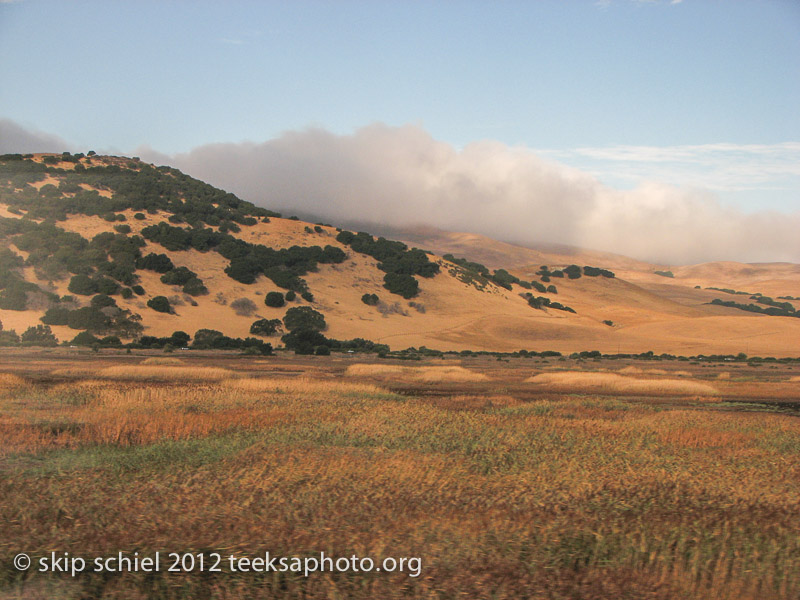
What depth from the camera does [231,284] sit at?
9206 centimetres

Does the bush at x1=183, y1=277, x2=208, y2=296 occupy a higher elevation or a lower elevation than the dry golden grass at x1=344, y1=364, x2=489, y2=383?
higher

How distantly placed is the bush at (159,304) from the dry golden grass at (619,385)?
173ft

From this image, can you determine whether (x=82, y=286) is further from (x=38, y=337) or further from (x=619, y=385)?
(x=619, y=385)

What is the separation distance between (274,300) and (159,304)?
50.1 feet

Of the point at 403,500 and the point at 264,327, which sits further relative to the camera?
the point at 264,327

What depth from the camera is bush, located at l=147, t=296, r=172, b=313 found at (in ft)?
256

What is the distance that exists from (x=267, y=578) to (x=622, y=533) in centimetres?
476

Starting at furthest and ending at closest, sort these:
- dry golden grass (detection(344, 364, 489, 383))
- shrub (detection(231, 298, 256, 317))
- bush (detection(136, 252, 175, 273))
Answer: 1. bush (detection(136, 252, 175, 273))
2. shrub (detection(231, 298, 256, 317))
3. dry golden grass (detection(344, 364, 489, 383))

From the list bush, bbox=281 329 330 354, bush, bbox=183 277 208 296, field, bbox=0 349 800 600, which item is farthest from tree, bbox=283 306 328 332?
field, bbox=0 349 800 600

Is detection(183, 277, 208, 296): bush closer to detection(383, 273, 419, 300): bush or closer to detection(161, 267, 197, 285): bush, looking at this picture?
detection(161, 267, 197, 285): bush

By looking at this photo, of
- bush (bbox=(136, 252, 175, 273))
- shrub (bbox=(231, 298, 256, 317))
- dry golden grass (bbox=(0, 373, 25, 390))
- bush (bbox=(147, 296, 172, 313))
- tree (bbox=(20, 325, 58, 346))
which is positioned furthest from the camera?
bush (bbox=(136, 252, 175, 273))

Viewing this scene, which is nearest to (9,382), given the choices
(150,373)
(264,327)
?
(150,373)

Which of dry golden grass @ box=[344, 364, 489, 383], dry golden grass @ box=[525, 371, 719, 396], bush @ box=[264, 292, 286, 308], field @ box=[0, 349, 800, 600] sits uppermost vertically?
bush @ box=[264, 292, 286, 308]

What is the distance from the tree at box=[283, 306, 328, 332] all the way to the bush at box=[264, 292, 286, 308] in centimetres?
446
